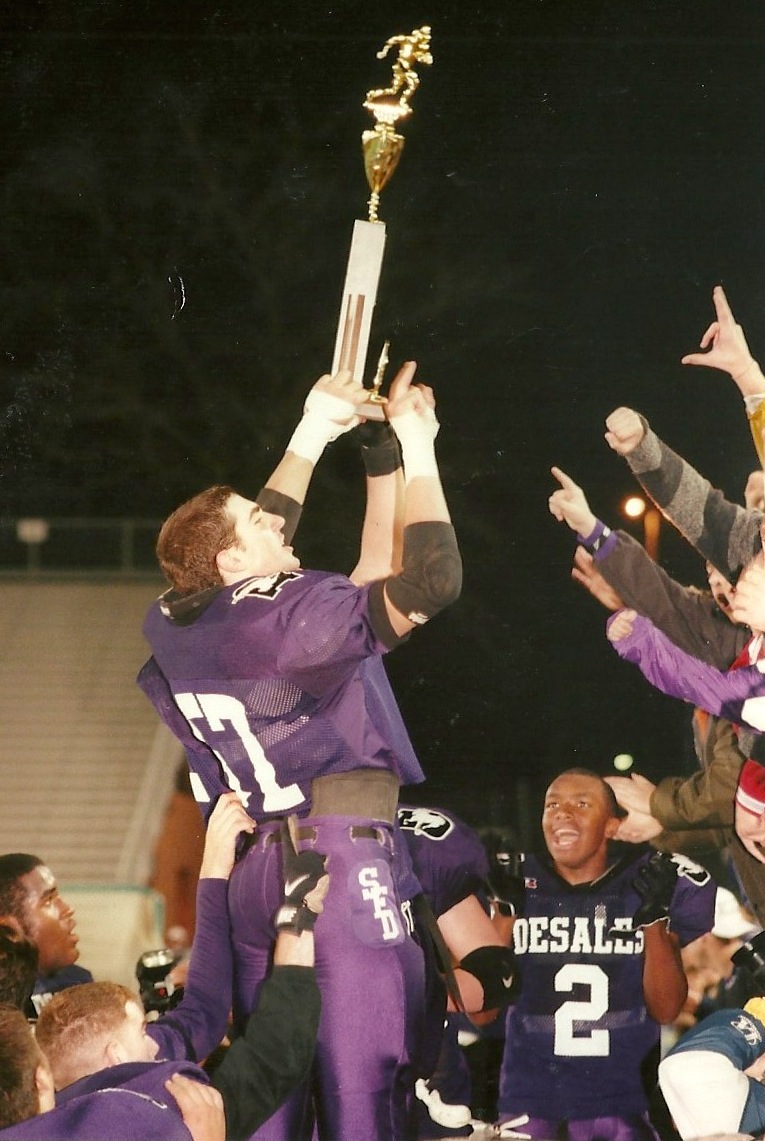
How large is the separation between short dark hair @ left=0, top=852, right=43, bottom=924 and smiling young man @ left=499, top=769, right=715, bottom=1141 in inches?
47.6

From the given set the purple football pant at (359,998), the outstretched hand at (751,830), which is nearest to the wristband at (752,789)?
the outstretched hand at (751,830)

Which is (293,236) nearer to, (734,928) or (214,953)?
(214,953)

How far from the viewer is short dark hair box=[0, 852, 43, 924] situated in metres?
3.21

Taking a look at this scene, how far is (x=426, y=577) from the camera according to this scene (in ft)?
9.17

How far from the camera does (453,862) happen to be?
3193 mm

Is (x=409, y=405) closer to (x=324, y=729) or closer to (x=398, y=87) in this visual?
(x=324, y=729)

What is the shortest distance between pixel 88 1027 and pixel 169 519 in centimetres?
124

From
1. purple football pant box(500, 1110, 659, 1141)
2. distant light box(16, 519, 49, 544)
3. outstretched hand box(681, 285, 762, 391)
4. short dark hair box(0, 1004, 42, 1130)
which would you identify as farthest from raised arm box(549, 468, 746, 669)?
short dark hair box(0, 1004, 42, 1130)

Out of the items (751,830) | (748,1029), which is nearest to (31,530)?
(751,830)

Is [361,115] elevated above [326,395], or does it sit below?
above

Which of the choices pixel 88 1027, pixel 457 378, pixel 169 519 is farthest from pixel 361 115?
pixel 88 1027

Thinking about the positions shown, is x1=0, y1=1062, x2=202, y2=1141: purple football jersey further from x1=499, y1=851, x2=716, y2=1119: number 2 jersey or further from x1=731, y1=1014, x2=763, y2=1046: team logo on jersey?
x1=731, y1=1014, x2=763, y2=1046: team logo on jersey

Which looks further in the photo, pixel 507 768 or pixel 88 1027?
pixel 507 768

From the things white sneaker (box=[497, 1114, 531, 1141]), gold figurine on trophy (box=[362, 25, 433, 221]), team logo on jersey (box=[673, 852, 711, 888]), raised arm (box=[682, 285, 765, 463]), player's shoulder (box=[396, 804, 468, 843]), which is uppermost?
gold figurine on trophy (box=[362, 25, 433, 221])
